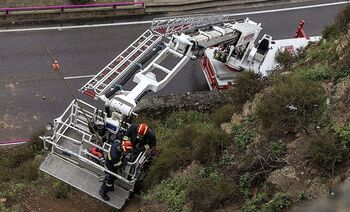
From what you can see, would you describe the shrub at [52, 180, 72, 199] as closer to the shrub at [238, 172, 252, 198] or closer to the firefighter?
the firefighter

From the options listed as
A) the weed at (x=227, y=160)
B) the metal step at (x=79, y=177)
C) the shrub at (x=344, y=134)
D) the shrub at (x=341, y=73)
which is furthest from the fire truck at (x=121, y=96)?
the shrub at (x=344, y=134)

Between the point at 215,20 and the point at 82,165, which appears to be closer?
the point at 82,165

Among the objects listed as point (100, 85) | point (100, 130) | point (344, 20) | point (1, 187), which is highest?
point (344, 20)

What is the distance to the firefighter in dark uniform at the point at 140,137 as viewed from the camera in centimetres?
1136

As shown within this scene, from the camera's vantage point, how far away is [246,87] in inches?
535

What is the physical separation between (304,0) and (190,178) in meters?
12.6

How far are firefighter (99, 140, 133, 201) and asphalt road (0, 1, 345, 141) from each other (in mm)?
5308

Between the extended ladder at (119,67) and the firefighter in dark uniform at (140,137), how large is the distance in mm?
1393

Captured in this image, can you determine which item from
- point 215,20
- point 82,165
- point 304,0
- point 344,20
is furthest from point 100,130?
point 304,0

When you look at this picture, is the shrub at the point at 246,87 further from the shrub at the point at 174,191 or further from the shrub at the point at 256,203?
the shrub at the point at 256,203

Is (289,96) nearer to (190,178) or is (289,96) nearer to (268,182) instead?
(268,182)

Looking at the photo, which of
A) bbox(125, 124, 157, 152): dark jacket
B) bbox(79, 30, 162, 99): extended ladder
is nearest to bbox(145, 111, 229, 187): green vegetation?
bbox(125, 124, 157, 152): dark jacket

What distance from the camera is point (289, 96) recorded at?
11.0 metres

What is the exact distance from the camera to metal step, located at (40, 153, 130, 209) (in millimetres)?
11727
